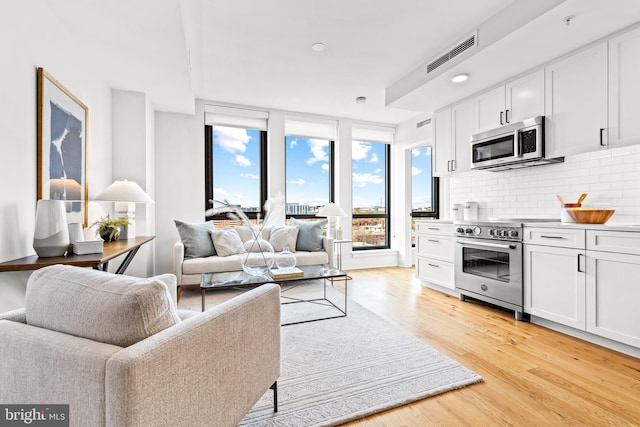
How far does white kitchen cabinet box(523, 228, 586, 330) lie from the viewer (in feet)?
8.01

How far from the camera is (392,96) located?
3879 millimetres

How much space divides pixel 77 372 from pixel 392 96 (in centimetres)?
388

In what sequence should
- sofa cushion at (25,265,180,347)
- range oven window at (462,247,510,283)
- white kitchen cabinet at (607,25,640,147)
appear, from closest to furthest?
sofa cushion at (25,265,180,347), white kitchen cabinet at (607,25,640,147), range oven window at (462,247,510,283)

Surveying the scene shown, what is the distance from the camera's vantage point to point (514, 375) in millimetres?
1934

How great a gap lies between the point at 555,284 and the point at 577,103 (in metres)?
1.53

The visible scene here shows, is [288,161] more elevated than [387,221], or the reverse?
[288,161]

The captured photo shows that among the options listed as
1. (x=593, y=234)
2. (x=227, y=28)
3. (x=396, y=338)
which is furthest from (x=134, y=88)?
(x=593, y=234)

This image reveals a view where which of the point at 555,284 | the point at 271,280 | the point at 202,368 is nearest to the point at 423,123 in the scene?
the point at 555,284

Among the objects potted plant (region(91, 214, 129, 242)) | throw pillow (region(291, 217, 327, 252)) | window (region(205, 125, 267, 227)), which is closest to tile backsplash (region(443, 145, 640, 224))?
throw pillow (region(291, 217, 327, 252))

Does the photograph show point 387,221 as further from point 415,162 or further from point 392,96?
point 392,96

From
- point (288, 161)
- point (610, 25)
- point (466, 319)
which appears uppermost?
point (610, 25)

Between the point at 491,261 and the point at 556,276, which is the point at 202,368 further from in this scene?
the point at 491,261

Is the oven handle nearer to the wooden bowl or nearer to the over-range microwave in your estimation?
the wooden bowl

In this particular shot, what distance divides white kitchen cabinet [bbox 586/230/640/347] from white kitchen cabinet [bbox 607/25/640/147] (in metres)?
0.77
